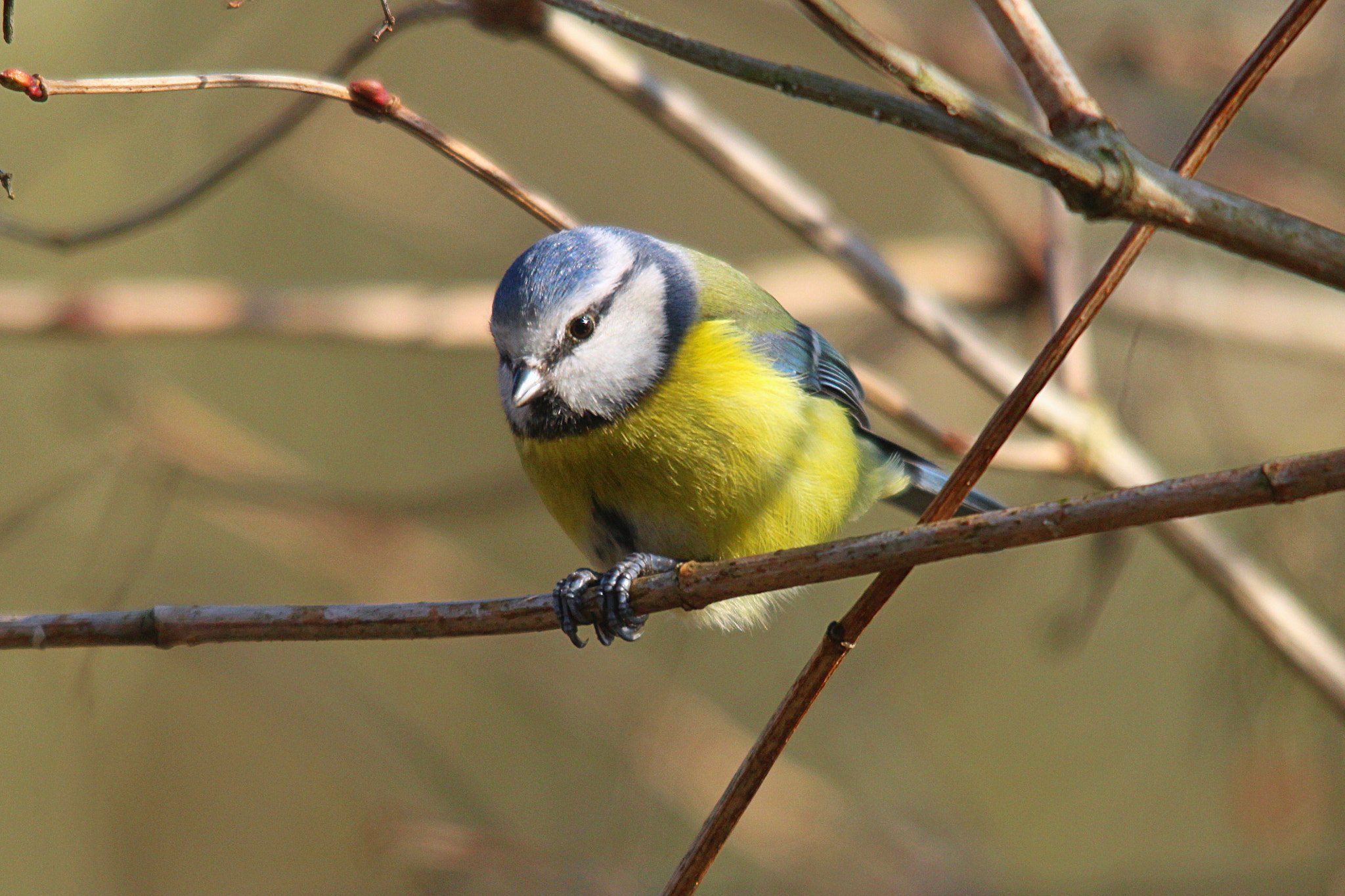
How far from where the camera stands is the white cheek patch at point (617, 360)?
1.98 m

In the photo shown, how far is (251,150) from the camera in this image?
182 centimetres

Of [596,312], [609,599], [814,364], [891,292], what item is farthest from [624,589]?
[891,292]

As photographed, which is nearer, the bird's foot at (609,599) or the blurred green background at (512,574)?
the bird's foot at (609,599)

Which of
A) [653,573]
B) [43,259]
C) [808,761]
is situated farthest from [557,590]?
[43,259]

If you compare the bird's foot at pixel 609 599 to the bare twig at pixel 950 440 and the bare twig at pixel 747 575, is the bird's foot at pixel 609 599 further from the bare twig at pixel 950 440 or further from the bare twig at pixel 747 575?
the bare twig at pixel 950 440

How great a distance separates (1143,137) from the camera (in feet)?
11.7

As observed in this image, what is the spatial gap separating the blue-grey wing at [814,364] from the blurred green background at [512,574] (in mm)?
635

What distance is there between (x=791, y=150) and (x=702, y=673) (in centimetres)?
277

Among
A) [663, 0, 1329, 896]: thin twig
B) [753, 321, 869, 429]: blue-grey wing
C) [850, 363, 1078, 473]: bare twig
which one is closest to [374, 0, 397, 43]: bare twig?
[663, 0, 1329, 896]: thin twig

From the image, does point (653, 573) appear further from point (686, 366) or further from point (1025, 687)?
point (1025, 687)

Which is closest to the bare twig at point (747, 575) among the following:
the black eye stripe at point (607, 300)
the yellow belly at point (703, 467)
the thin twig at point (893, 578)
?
the thin twig at point (893, 578)

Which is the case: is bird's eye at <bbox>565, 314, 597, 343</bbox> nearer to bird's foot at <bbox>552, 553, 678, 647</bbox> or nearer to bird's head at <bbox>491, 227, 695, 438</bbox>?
bird's head at <bbox>491, 227, 695, 438</bbox>

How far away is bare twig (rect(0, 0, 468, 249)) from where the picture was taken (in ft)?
5.43

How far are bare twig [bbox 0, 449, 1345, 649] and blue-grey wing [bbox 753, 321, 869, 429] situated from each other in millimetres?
789
